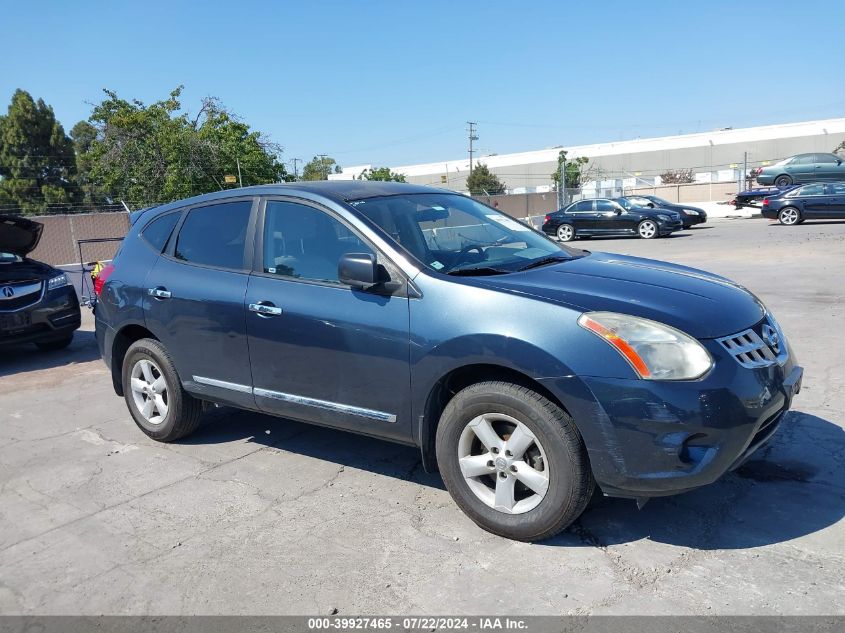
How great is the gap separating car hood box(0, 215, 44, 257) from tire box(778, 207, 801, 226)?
22.9 m

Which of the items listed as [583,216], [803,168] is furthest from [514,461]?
[803,168]

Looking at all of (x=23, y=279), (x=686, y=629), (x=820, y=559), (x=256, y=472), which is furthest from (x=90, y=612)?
(x=23, y=279)

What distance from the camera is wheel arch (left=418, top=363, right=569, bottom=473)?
3.45 metres

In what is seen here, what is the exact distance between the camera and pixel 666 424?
306 centimetres

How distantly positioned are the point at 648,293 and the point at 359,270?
1477mm

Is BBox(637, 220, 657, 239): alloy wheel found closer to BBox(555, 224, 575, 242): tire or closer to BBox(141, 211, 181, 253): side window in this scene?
BBox(555, 224, 575, 242): tire

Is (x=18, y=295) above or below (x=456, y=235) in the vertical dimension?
below

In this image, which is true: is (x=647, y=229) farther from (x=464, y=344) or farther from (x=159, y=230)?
(x=464, y=344)

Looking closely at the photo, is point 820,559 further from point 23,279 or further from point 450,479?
point 23,279

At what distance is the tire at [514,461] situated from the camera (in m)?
3.26

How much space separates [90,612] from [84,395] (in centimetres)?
408

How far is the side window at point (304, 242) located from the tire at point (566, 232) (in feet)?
68.3

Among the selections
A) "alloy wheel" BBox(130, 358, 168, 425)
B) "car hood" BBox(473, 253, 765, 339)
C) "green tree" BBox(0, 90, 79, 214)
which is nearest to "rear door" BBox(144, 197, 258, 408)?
"alloy wheel" BBox(130, 358, 168, 425)

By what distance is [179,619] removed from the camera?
303 centimetres
